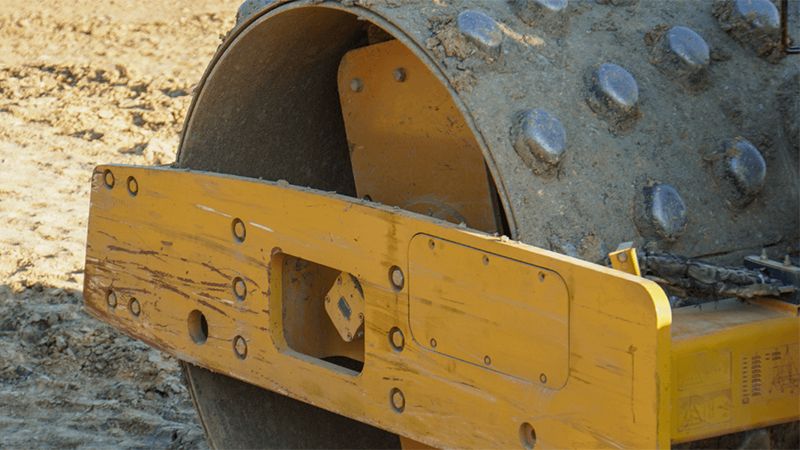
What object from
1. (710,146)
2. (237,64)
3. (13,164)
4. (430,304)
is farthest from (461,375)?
(13,164)

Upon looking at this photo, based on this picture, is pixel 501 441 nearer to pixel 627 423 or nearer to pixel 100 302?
pixel 627 423

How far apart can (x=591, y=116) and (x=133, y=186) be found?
3.79ft

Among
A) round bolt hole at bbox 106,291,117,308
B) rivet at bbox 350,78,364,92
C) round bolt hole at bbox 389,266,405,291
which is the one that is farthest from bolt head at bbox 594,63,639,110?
round bolt hole at bbox 106,291,117,308

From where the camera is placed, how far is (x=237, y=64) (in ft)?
10.1

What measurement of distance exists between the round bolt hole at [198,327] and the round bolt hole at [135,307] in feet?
0.60

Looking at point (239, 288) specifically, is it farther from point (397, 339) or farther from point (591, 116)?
point (591, 116)

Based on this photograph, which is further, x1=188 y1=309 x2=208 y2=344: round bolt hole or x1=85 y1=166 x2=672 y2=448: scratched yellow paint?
x1=188 y1=309 x2=208 y2=344: round bolt hole

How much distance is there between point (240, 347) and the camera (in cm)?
298

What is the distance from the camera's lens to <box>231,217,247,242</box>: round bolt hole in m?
2.91

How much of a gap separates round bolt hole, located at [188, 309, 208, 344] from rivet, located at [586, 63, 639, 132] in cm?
106

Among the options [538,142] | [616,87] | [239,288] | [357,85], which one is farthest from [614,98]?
[239,288]

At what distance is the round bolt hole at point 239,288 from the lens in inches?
115

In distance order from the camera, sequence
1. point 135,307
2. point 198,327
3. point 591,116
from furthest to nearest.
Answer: point 135,307, point 198,327, point 591,116

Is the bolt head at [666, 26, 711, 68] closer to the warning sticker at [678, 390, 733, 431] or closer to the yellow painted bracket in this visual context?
the yellow painted bracket
